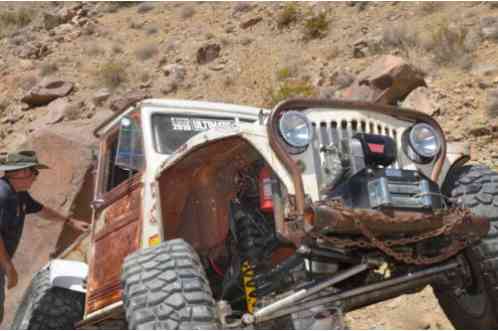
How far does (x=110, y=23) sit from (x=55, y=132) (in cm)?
1516

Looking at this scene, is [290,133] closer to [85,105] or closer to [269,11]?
[85,105]

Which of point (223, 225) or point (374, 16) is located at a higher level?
point (374, 16)

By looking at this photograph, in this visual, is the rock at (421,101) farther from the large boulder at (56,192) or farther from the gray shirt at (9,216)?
the gray shirt at (9,216)

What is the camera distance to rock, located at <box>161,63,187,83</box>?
706 inches

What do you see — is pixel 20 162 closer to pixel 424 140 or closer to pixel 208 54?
pixel 424 140

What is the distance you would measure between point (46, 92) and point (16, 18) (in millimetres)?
11672

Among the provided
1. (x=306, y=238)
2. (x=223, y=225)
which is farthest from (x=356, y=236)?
(x=223, y=225)

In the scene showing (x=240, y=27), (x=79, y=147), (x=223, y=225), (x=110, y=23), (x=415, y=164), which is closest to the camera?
(x=415, y=164)

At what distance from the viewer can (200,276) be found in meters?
3.81

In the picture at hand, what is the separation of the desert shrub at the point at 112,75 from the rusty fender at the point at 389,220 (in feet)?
53.2

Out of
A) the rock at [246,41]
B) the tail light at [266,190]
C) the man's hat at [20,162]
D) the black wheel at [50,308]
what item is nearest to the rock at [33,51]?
the rock at [246,41]

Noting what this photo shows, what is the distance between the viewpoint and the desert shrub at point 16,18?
89.4 feet

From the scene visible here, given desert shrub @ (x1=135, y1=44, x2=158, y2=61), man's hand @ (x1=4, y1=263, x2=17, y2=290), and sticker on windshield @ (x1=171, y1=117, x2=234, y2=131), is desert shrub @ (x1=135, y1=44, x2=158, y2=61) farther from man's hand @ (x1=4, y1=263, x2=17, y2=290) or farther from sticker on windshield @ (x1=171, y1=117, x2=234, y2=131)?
man's hand @ (x1=4, y1=263, x2=17, y2=290)

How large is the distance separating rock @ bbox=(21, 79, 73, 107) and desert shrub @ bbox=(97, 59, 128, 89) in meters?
1.09
